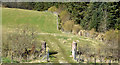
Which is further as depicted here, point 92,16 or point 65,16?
point 65,16

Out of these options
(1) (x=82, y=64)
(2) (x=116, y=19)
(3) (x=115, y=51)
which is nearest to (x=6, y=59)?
Answer: (1) (x=82, y=64)

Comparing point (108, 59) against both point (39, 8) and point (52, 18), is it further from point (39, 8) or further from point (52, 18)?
point (39, 8)

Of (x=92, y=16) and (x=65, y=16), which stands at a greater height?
(x=65, y=16)

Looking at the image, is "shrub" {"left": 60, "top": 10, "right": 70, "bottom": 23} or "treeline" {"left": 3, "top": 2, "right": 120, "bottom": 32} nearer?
"treeline" {"left": 3, "top": 2, "right": 120, "bottom": 32}

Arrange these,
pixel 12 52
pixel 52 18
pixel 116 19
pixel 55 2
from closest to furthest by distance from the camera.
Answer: pixel 12 52 → pixel 116 19 → pixel 52 18 → pixel 55 2

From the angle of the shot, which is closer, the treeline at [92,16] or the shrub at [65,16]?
the treeline at [92,16]

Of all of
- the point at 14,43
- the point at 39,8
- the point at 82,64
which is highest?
the point at 39,8

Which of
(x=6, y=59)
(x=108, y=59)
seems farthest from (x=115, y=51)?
(x=6, y=59)

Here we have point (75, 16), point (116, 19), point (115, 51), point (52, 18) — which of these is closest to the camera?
point (115, 51)

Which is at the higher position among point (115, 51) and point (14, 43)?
point (14, 43)

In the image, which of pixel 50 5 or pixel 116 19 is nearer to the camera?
pixel 116 19
